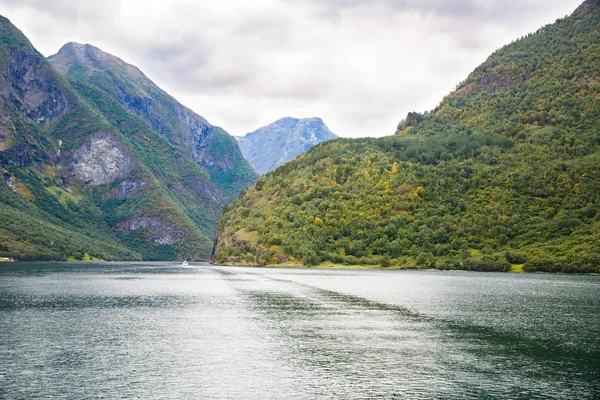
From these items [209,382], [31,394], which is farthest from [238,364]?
[31,394]

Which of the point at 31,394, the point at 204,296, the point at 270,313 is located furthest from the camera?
the point at 204,296

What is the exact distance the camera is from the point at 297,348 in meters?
67.8

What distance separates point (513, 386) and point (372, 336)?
28.6 meters

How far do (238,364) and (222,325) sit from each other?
28645 mm

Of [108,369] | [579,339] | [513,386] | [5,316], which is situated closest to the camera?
[513,386]

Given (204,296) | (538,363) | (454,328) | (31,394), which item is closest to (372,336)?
(454,328)

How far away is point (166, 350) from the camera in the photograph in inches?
2591

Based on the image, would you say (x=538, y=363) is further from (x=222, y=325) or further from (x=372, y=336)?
(x=222, y=325)

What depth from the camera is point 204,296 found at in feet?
453

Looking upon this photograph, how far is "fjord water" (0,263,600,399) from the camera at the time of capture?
161 ft

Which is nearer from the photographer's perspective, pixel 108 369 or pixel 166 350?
pixel 108 369

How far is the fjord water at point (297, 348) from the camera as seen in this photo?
49.1 m

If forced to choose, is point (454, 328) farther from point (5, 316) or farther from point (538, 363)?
point (5, 316)

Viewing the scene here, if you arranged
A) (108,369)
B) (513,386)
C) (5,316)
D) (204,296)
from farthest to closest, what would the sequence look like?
1. (204,296)
2. (5,316)
3. (108,369)
4. (513,386)
